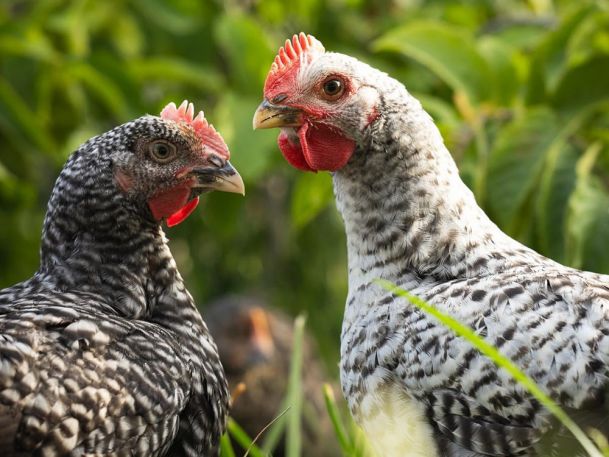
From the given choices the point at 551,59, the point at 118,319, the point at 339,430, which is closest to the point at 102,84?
the point at 551,59

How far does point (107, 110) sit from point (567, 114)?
2.63 meters

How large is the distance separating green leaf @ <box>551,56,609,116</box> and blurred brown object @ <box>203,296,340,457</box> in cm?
212

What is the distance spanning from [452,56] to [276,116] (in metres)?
1.83

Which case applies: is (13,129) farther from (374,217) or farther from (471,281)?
(471,281)

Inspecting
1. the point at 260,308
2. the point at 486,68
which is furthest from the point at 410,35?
the point at 260,308

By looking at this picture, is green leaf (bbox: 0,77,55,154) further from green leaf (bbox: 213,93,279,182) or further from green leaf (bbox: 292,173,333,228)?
green leaf (bbox: 292,173,333,228)

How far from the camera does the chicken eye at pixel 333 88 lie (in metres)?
3.34

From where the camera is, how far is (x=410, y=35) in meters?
4.88

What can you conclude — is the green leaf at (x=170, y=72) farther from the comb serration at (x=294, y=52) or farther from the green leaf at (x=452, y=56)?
the comb serration at (x=294, y=52)

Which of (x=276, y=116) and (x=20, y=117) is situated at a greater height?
(x=20, y=117)

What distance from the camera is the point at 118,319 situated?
3129 millimetres

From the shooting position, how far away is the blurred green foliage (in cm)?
454

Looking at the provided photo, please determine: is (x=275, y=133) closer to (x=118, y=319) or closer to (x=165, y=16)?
(x=165, y=16)

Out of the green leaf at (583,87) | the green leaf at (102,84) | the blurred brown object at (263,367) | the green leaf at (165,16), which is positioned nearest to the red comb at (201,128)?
the green leaf at (583,87)
